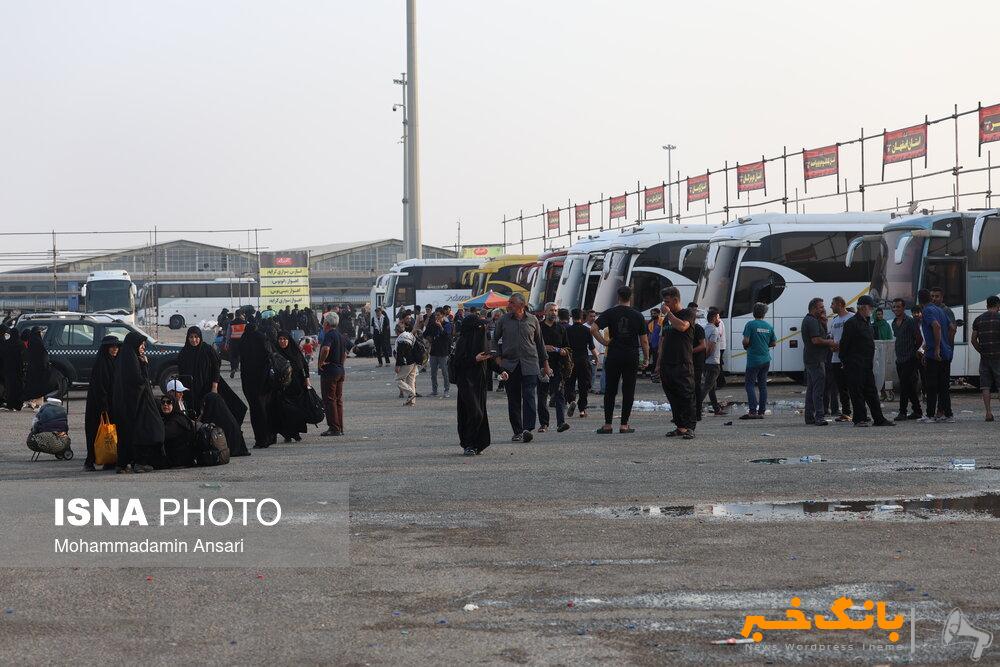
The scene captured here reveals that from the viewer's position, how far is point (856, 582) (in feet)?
25.3

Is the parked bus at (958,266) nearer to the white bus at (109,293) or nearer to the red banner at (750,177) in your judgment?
the red banner at (750,177)

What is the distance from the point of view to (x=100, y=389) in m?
13.8

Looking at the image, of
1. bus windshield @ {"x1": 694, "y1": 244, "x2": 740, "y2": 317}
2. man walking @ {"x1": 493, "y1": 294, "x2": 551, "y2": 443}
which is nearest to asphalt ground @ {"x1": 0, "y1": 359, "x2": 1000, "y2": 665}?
man walking @ {"x1": 493, "y1": 294, "x2": 551, "y2": 443}

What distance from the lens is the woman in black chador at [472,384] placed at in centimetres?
1470

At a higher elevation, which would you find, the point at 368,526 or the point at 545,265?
the point at 545,265

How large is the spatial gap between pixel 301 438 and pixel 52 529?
7.47 m

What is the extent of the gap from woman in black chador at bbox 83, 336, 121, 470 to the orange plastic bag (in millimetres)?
71

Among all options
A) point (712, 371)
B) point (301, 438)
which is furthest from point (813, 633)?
point (712, 371)

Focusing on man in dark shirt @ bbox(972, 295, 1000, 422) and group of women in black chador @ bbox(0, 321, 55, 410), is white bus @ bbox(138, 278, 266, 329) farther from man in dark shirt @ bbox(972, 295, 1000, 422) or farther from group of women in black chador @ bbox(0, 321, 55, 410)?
man in dark shirt @ bbox(972, 295, 1000, 422)

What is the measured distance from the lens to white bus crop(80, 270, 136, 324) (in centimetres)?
5606

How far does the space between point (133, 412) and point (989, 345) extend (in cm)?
1137

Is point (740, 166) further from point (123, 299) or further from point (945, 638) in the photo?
point (945, 638)

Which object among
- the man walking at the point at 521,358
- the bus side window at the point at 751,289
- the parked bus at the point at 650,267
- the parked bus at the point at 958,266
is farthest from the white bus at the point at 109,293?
the man walking at the point at 521,358

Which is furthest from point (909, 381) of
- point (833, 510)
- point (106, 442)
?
point (106, 442)
